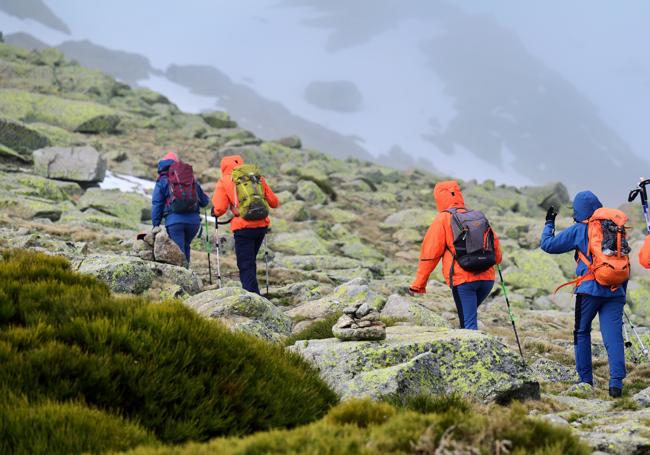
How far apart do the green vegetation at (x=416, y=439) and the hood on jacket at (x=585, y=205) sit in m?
6.54

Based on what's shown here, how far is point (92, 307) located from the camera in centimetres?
641

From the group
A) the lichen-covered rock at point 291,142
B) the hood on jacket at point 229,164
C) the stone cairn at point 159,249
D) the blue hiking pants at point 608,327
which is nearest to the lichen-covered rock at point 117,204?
the stone cairn at point 159,249

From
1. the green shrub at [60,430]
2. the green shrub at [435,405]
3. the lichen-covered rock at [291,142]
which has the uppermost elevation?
the lichen-covered rock at [291,142]

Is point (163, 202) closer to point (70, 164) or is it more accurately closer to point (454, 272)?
point (454, 272)

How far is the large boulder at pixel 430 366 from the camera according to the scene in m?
7.37

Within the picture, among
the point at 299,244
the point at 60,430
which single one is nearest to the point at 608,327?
the point at 60,430

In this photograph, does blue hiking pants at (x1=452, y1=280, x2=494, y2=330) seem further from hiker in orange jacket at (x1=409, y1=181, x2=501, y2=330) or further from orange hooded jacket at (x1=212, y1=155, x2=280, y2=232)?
orange hooded jacket at (x1=212, y1=155, x2=280, y2=232)

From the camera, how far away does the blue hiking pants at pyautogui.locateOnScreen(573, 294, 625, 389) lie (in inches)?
385

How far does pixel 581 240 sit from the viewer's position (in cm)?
1017

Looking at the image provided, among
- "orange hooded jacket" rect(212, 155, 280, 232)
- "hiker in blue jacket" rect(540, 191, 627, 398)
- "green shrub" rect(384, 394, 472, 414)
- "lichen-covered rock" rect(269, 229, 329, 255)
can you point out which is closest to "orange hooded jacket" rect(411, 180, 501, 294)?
"hiker in blue jacket" rect(540, 191, 627, 398)

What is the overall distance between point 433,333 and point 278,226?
27.4 m

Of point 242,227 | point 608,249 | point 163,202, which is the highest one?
point 608,249

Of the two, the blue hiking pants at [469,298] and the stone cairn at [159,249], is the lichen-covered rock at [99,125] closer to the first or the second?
the stone cairn at [159,249]

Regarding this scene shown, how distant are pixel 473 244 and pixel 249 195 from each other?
5.60 metres
